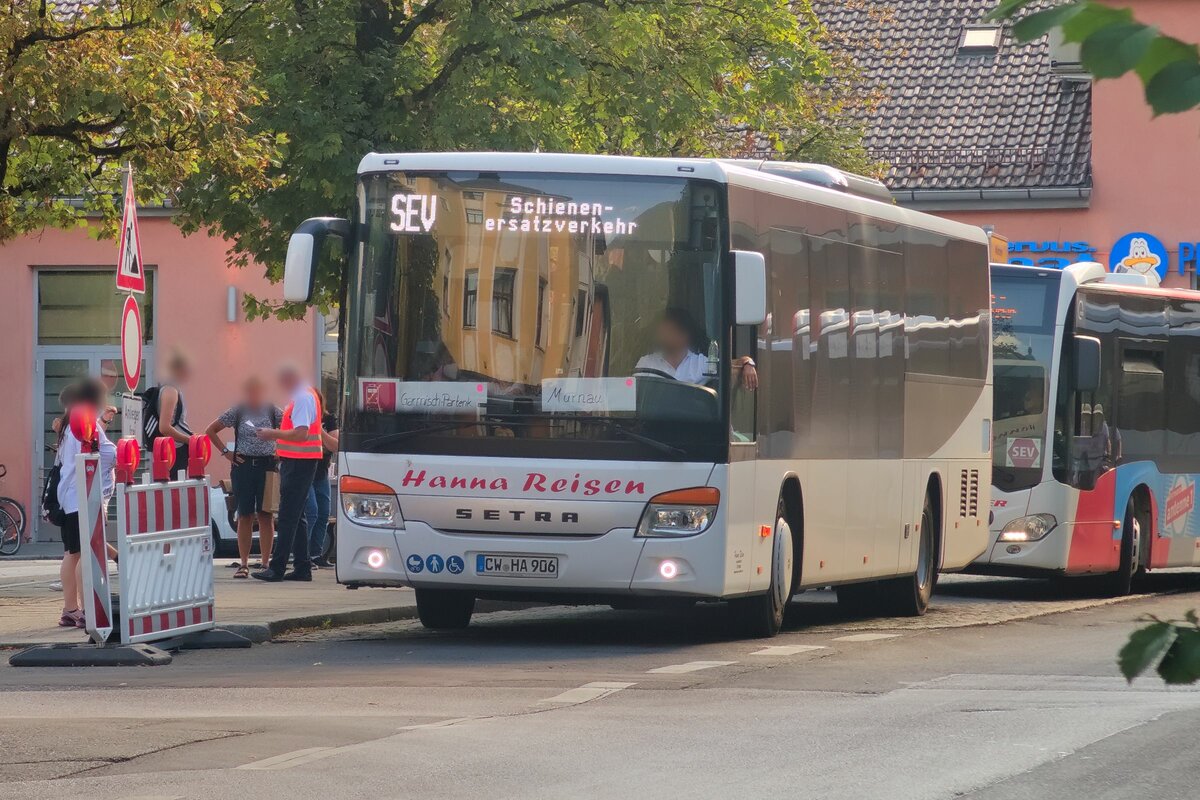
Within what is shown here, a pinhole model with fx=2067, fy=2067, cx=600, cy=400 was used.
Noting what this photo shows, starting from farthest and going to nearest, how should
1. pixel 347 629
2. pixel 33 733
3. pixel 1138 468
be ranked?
pixel 1138 468
pixel 347 629
pixel 33 733

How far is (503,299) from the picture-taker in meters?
11.9

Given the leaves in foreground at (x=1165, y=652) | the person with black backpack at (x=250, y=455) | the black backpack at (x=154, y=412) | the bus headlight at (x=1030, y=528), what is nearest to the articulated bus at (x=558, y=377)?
the black backpack at (x=154, y=412)

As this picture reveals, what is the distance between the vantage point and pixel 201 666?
11.2m

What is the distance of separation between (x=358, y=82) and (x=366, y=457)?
343 inches

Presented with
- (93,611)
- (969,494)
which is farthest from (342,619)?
(969,494)

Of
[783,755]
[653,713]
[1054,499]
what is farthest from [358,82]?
[783,755]

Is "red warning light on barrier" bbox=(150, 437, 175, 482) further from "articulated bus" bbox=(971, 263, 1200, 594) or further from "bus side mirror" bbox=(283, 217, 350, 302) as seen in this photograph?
"articulated bus" bbox=(971, 263, 1200, 594)

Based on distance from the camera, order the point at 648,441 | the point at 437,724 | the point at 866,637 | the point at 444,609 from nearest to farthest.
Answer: the point at 437,724 < the point at 648,441 < the point at 866,637 < the point at 444,609

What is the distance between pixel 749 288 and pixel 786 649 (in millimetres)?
2164

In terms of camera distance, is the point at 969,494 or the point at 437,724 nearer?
the point at 437,724

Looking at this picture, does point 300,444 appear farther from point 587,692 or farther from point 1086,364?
point 587,692

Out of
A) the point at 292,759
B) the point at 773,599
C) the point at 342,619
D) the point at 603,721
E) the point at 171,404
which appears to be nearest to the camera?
the point at 292,759

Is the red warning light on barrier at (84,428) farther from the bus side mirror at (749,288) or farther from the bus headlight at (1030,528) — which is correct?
the bus headlight at (1030,528)

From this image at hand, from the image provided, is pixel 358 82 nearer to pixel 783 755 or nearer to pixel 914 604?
pixel 914 604
